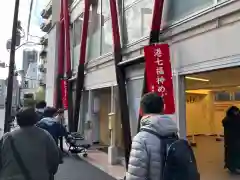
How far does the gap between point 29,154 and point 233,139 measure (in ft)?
19.6

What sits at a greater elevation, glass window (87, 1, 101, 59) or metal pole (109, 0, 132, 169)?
glass window (87, 1, 101, 59)

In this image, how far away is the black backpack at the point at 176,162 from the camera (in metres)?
2.53

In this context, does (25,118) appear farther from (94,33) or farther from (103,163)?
(94,33)

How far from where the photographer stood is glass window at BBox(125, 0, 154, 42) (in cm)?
824

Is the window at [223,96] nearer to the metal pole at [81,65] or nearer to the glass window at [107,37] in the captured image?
the metal pole at [81,65]

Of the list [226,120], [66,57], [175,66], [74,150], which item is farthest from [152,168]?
[66,57]

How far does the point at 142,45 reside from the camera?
8.27 meters

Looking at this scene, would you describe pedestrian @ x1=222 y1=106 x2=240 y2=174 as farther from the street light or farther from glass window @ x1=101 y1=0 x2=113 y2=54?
the street light

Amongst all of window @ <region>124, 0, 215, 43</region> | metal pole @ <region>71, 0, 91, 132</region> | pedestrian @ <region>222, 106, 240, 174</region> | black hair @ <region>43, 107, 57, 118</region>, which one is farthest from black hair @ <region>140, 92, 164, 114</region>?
metal pole @ <region>71, 0, 91, 132</region>

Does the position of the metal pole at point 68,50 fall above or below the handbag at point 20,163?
above

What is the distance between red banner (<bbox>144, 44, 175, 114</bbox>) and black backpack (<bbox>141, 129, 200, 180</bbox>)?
3.88m

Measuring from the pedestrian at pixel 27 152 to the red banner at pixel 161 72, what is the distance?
143 inches

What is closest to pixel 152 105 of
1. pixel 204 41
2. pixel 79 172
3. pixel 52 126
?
pixel 204 41

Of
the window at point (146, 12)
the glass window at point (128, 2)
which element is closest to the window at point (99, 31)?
the glass window at point (128, 2)
